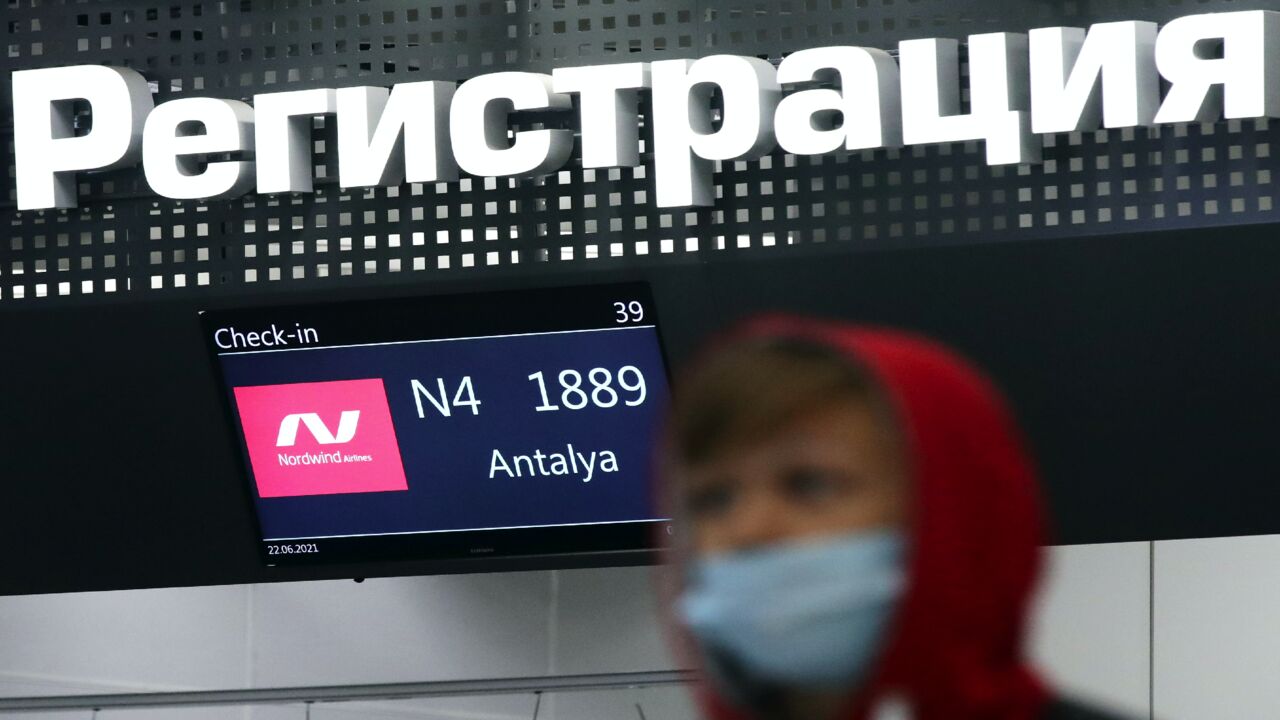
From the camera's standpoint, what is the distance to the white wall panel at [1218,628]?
21.8 ft

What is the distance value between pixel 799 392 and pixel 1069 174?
15.3 ft

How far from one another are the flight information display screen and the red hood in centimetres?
482

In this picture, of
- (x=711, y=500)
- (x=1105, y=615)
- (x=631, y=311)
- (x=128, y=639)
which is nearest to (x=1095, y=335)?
(x=631, y=311)

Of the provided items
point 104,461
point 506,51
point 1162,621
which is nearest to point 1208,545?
point 1162,621

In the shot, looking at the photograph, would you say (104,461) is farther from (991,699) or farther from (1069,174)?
(991,699)

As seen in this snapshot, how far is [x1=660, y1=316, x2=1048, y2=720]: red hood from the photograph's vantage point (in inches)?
30.1

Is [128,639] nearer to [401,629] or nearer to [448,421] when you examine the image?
[401,629]

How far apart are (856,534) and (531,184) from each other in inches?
197

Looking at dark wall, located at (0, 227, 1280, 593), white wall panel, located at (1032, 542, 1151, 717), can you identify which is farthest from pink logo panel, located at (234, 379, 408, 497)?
white wall panel, located at (1032, 542, 1151, 717)

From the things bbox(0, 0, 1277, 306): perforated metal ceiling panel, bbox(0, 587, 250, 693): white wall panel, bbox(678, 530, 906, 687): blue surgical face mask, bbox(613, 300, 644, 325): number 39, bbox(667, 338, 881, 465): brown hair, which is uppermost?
bbox(0, 0, 1277, 306): perforated metal ceiling panel

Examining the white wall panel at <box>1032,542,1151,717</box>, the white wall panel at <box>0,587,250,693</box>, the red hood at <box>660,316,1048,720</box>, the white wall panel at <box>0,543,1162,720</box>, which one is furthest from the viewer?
the white wall panel at <box>0,587,250,693</box>

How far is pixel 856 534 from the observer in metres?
0.79

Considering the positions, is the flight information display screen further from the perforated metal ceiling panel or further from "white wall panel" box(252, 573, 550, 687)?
"white wall panel" box(252, 573, 550, 687)

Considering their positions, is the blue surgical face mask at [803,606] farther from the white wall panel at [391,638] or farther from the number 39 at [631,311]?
the white wall panel at [391,638]
